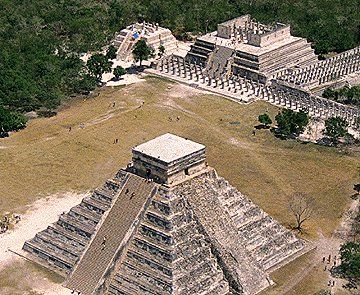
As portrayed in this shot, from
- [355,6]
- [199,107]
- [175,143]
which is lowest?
[175,143]

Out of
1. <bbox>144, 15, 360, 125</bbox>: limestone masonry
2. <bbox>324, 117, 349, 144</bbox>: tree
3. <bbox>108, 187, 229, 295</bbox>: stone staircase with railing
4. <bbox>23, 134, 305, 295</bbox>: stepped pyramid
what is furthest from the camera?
<bbox>144, 15, 360, 125</bbox>: limestone masonry

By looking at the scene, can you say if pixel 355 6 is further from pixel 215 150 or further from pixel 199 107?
pixel 215 150

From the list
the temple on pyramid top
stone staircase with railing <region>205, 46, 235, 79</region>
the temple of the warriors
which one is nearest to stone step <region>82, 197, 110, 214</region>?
the temple on pyramid top

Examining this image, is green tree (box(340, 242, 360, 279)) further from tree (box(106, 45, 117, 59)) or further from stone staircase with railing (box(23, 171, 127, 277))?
tree (box(106, 45, 117, 59))

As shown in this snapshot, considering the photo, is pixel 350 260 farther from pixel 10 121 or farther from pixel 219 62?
pixel 219 62

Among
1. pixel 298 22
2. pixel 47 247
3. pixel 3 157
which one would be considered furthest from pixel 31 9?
pixel 47 247

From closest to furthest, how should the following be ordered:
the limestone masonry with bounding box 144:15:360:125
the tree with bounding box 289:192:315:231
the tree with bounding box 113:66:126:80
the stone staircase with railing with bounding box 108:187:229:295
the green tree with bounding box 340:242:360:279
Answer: the stone staircase with railing with bounding box 108:187:229:295, the green tree with bounding box 340:242:360:279, the tree with bounding box 289:192:315:231, the limestone masonry with bounding box 144:15:360:125, the tree with bounding box 113:66:126:80
